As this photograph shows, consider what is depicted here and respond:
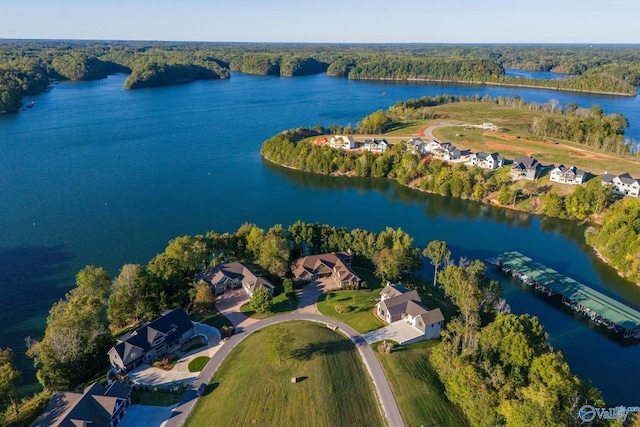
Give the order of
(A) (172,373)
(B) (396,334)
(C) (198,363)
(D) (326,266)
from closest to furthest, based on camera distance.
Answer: (A) (172,373)
(C) (198,363)
(B) (396,334)
(D) (326,266)

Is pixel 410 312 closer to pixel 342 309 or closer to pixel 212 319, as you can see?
pixel 342 309

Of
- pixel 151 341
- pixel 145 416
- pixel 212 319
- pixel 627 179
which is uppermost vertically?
pixel 627 179

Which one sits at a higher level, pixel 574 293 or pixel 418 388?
pixel 418 388

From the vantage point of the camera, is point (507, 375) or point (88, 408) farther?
point (507, 375)

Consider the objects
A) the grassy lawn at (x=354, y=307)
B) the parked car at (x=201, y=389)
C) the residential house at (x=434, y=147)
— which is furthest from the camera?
the residential house at (x=434, y=147)

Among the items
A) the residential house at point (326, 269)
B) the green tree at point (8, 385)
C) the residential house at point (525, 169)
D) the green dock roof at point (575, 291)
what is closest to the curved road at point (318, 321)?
the residential house at point (326, 269)

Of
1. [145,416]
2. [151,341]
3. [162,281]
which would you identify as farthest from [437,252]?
[145,416]

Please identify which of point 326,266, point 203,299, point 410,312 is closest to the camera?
point 410,312

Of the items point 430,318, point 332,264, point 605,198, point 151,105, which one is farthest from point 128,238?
point 151,105

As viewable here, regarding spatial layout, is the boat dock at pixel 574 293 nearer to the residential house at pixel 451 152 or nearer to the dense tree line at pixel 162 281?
the dense tree line at pixel 162 281
